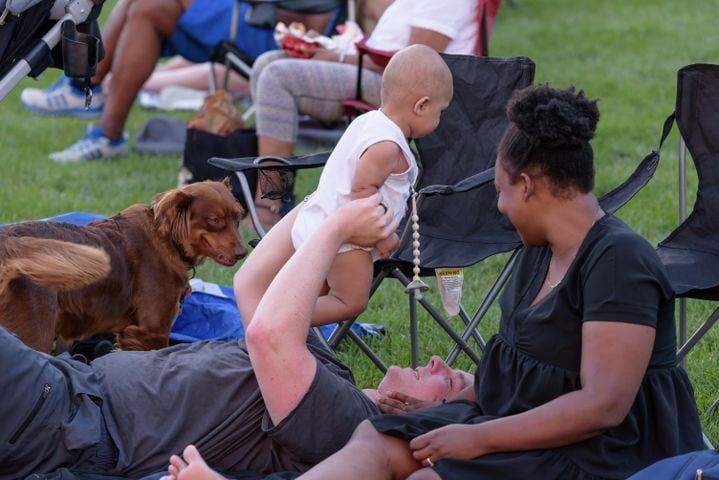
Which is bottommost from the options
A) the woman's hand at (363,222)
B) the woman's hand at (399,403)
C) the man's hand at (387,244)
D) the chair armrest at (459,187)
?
the woman's hand at (399,403)

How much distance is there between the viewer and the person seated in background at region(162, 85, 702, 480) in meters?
2.42

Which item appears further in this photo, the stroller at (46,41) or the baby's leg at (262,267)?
the stroller at (46,41)

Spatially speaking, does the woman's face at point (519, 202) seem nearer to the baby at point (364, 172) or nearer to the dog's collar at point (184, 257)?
the baby at point (364, 172)

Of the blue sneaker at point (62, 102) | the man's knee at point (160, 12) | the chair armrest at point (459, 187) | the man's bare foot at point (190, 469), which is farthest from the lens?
the blue sneaker at point (62, 102)

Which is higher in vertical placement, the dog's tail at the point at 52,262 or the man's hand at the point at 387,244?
the man's hand at the point at 387,244

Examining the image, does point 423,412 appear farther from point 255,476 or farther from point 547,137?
point 547,137

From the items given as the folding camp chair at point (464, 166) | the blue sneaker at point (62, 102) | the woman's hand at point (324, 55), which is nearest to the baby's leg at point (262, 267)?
the folding camp chair at point (464, 166)

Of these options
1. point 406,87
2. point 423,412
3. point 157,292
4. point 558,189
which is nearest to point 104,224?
point 157,292

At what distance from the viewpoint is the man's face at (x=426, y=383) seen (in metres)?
3.08

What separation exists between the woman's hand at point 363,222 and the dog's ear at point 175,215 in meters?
1.41

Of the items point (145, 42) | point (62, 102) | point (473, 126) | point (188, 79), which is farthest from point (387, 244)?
point (188, 79)

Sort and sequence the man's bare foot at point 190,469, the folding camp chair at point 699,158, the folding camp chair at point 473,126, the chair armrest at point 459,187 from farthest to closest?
the folding camp chair at point 473,126 → the folding camp chair at point 699,158 → the chair armrest at point 459,187 → the man's bare foot at point 190,469

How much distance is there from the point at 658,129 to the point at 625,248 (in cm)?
538

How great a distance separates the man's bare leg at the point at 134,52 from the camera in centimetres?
715
